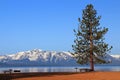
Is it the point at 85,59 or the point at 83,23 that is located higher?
the point at 83,23

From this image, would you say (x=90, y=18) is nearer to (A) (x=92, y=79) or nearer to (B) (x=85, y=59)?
(B) (x=85, y=59)

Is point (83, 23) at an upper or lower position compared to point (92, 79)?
upper

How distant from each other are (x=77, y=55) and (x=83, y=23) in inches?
256

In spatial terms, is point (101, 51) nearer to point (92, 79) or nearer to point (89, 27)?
point (89, 27)

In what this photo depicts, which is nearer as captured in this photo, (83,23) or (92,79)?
(92,79)

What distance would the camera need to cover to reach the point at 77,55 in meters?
74.3

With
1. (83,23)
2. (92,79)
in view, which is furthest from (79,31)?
(92,79)

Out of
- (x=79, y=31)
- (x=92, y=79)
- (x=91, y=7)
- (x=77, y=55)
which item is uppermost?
(x=91, y=7)

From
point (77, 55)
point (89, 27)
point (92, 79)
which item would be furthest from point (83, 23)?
point (92, 79)

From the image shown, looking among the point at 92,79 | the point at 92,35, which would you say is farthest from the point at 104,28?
the point at 92,79

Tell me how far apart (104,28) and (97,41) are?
9.57 feet

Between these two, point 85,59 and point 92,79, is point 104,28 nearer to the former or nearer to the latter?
point 85,59

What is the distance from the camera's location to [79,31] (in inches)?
2899

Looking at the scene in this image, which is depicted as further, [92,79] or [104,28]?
[104,28]
